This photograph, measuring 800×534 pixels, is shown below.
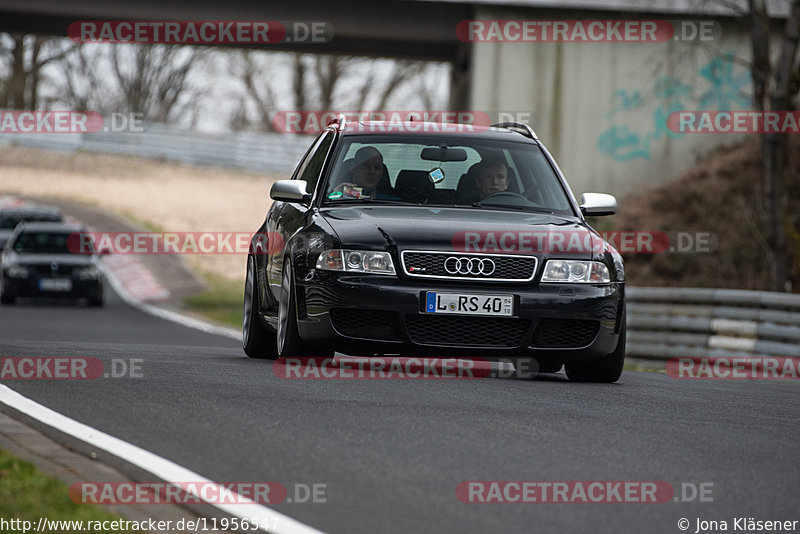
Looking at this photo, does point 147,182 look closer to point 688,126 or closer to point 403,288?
point 688,126

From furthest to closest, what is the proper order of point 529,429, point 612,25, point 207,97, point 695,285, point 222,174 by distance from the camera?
point 207,97, point 222,174, point 612,25, point 695,285, point 529,429

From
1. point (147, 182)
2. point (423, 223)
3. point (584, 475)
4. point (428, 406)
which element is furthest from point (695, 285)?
point (147, 182)

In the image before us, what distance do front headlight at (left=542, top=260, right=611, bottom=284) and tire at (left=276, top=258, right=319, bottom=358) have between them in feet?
5.27

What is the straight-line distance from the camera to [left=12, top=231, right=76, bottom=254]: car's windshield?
28.5 m

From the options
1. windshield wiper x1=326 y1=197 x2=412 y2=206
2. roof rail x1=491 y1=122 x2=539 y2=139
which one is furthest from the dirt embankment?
windshield wiper x1=326 y1=197 x2=412 y2=206

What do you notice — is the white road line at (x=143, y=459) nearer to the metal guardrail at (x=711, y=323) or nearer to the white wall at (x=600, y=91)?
the metal guardrail at (x=711, y=323)

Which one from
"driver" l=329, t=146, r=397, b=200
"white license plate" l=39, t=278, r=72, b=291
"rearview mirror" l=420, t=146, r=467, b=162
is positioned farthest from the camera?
"white license plate" l=39, t=278, r=72, b=291

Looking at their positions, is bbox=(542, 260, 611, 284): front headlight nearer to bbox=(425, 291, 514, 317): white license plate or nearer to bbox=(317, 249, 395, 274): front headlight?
bbox=(425, 291, 514, 317): white license plate

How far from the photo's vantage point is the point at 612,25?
30.0 meters

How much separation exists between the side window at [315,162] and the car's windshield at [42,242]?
1762 centimetres

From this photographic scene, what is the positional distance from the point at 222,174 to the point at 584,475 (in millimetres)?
52884

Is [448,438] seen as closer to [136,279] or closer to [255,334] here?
[255,334]

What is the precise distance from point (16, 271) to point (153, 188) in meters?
24.9

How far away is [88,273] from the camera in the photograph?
2772 centimetres
